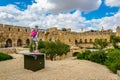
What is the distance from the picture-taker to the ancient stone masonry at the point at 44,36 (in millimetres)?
39594

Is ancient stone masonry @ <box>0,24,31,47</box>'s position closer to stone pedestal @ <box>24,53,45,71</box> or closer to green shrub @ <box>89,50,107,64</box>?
green shrub @ <box>89,50,107,64</box>

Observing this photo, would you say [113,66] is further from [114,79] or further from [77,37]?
[77,37]

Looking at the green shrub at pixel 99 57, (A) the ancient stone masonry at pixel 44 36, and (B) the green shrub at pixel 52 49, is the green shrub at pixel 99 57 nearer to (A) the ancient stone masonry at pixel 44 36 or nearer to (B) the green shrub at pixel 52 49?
(B) the green shrub at pixel 52 49

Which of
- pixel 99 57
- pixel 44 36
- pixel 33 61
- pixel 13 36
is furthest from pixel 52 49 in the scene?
pixel 44 36

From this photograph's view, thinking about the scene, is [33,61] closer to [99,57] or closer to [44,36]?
[99,57]

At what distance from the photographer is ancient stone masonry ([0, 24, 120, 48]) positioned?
1559 inches

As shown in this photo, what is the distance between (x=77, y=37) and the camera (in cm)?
5694

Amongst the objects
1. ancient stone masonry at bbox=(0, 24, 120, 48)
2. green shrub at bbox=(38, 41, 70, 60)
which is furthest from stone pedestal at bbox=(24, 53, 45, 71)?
ancient stone masonry at bbox=(0, 24, 120, 48)

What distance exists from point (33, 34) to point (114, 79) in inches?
269

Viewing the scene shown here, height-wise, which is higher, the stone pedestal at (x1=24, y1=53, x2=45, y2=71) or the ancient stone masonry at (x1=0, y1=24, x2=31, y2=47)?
the ancient stone masonry at (x1=0, y1=24, x2=31, y2=47)

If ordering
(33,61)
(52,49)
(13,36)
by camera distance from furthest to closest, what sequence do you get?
(13,36) → (52,49) → (33,61)

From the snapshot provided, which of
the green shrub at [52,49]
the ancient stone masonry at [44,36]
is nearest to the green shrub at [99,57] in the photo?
the green shrub at [52,49]

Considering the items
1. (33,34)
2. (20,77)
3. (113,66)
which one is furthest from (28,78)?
(113,66)

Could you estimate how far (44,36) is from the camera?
47469 millimetres
